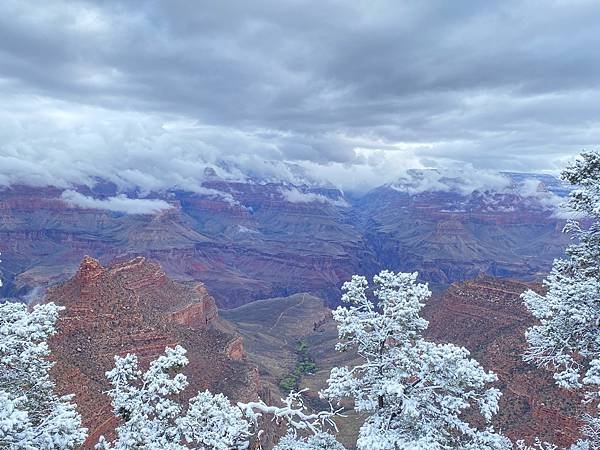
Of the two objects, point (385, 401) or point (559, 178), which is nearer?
point (385, 401)

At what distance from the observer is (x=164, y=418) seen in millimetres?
16984

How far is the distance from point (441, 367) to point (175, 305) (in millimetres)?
111771

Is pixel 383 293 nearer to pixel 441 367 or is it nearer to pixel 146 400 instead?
pixel 441 367

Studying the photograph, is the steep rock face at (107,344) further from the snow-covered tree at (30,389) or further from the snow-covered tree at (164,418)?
the snow-covered tree at (164,418)

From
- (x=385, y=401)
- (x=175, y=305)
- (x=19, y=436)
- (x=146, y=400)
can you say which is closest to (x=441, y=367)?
(x=385, y=401)

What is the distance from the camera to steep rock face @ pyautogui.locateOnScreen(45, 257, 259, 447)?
52.3 meters

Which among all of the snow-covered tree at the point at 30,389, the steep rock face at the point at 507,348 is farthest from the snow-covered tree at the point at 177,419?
the steep rock face at the point at 507,348

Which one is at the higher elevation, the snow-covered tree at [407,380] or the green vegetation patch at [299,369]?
the snow-covered tree at [407,380]

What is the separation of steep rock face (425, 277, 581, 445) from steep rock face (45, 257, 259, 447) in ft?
126

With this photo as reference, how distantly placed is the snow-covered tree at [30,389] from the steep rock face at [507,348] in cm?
3612

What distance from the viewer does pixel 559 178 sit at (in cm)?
1806

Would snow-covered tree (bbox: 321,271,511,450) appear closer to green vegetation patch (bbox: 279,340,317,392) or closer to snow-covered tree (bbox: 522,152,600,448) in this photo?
snow-covered tree (bbox: 522,152,600,448)

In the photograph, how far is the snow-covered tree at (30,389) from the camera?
46.4 ft

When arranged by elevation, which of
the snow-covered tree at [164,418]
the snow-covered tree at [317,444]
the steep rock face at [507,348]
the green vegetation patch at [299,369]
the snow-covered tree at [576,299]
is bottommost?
the green vegetation patch at [299,369]
